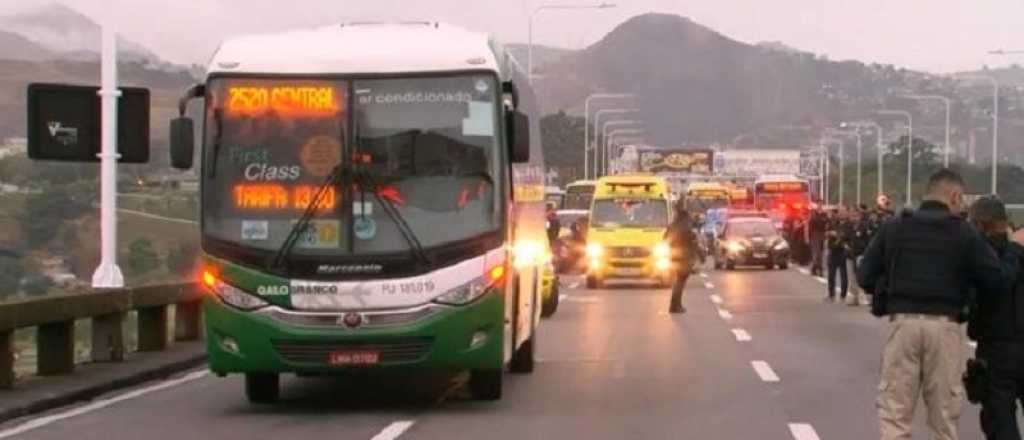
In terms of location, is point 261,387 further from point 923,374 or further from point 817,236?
point 817,236

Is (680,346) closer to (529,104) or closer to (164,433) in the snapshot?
(529,104)

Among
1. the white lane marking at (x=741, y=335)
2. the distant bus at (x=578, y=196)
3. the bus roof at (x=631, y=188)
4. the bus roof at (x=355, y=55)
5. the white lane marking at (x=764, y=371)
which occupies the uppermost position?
the bus roof at (x=355, y=55)

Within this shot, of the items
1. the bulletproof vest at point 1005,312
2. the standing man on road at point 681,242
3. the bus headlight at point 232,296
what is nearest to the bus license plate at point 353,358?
the bus headlight at point 232,296

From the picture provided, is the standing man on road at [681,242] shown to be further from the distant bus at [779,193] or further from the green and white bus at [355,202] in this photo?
the distant bus at [779,193]

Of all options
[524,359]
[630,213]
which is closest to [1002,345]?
[524,359]

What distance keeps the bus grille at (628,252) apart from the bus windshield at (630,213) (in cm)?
91

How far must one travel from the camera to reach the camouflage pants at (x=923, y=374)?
9.76 m

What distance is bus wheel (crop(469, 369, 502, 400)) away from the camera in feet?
50.2

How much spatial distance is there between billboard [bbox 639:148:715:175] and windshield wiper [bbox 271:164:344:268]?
116574 mm

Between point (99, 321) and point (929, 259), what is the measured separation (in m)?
11.2

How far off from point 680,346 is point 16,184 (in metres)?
11.0

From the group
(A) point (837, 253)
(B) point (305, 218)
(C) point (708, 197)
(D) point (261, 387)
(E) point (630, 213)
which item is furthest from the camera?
(C) point (708, 197)

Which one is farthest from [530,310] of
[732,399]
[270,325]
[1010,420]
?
[1010,420]

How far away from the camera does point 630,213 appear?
4084 cm
